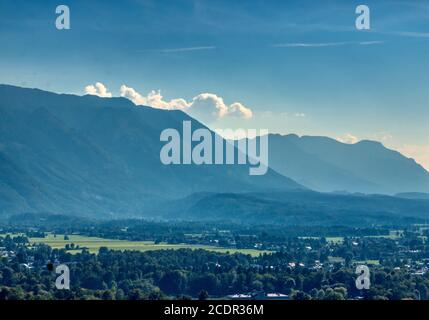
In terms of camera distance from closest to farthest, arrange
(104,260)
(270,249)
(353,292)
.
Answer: (353,292)
(104,260)
(270,249)

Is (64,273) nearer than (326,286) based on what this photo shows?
No
